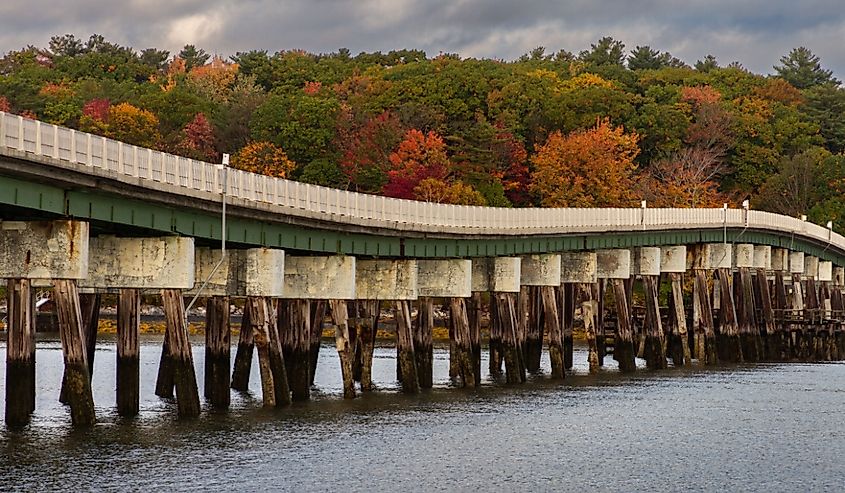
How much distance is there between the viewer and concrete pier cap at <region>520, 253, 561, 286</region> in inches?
3081

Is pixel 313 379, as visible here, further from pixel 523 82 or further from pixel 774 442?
pixel 523 82

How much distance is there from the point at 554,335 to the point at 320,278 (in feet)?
55.1

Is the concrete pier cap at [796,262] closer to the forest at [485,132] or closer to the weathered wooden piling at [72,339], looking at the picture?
the forest at [485,132]

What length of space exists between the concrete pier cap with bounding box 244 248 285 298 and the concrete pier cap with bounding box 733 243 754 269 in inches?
1956

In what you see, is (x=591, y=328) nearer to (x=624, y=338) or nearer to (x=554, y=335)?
(x=624, y=338)

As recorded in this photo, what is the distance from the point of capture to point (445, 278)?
7044 cm

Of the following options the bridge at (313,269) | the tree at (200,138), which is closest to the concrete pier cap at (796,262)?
the bridge at (313,269)

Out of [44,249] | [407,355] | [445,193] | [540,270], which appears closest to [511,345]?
[540,270]

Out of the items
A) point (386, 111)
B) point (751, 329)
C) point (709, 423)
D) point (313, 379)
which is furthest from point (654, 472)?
point (386, 111)

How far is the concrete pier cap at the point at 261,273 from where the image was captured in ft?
184

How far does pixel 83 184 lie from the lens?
148 feet

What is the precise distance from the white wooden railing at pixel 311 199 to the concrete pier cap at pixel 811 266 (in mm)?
14701

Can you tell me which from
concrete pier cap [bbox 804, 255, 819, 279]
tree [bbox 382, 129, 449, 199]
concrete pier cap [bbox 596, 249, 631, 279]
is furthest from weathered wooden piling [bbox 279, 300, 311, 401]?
concrete pier cap [bbox 804, 255, 819, 279]

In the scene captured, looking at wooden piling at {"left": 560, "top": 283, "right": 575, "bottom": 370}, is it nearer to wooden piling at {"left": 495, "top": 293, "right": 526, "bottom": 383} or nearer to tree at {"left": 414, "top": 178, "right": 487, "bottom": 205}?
wooden piling at {"left": 495, "top": 293, "right": 526, "bottom": 383}
